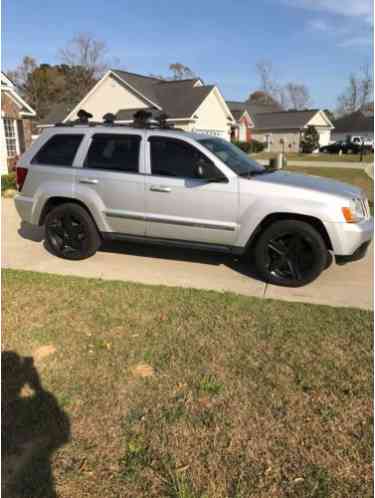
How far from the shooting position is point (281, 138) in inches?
2274

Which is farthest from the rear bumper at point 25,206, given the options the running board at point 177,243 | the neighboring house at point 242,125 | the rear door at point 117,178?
the neighboring house at point 242,125

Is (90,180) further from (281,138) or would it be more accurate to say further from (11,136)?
(281,138)

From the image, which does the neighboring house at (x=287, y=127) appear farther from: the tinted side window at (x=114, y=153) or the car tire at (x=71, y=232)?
the car tire at (x=71, y=232)

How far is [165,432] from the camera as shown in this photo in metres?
2.71

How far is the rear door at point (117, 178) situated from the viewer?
5656mm

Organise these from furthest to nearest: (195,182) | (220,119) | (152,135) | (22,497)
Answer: (220,119)
(152,135)
(195,182)
(22,497)

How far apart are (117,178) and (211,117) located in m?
30.1

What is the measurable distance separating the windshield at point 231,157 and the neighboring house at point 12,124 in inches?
566

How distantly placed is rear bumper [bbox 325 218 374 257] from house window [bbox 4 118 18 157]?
1801 centimetres

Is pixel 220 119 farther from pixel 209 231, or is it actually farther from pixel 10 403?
pixel 10 403

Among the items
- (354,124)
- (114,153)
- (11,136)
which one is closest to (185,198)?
(114,153)

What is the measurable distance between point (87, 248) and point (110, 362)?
291 cm

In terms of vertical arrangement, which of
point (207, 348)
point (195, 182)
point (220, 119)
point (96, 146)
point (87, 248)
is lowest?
point (207, 348)

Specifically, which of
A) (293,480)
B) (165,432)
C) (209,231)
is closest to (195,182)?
(209,231)
